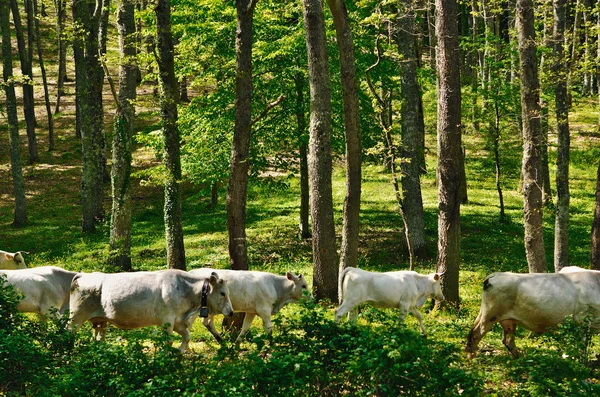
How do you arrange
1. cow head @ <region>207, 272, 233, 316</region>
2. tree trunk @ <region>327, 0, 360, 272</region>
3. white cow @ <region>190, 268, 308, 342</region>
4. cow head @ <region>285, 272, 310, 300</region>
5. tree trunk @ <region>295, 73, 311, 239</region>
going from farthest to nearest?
1. tree trunk @ <region>295, 73, 311, 239</region>
2. tree trunk @ <region>327, 0, 360, 272</region>
3. cow head @ <region>285, 272, 310, 300</region>
4. white cow @ <region>190, 268, 308, 342</region>
5. cow head @ <region>207, 272, 233, 316</region>

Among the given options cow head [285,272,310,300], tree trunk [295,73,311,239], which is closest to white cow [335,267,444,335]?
cow head [285,272,310,300]

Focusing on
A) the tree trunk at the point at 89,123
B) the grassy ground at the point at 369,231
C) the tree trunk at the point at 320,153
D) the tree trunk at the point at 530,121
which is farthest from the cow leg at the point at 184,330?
the tree trunk at the point at 89,123

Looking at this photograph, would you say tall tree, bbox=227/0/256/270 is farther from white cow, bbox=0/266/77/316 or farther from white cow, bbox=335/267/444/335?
white cow, bbox=0/266/77/316

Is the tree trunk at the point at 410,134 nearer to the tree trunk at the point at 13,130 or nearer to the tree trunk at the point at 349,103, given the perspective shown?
the tree trunk at the point at 349,103

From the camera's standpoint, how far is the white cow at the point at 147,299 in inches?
552

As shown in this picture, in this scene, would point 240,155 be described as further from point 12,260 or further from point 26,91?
point 26,91

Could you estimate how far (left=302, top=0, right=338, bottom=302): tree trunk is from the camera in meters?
17.9

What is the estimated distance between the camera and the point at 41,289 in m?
15.9

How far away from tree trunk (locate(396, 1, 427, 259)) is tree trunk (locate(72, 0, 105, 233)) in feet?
45.0

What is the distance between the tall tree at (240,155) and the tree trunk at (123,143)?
6.41 meters

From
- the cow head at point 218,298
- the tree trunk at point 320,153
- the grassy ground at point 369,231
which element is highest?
the tree trunk at point 320,153

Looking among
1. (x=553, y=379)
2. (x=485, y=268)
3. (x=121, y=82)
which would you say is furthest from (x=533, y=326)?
(x=121, y=82)

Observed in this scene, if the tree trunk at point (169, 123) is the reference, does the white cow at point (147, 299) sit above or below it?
below

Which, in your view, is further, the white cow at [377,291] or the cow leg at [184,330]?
the white cow at [377,291]
